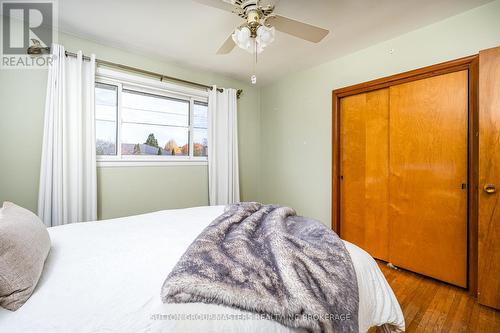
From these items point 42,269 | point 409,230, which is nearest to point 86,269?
point 42,269

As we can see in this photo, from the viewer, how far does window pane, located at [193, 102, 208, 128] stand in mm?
3152

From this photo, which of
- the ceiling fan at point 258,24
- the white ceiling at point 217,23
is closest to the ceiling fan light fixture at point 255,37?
the ceiling fan at point 258,24

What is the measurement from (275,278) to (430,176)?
2.11 m

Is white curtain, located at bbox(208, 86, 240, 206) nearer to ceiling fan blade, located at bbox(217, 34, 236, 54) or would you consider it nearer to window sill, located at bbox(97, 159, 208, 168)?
window sill, located at bbox(97, 159, 208, 168)

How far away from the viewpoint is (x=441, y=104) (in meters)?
2.01

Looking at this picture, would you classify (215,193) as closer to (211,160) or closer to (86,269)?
(211,160)

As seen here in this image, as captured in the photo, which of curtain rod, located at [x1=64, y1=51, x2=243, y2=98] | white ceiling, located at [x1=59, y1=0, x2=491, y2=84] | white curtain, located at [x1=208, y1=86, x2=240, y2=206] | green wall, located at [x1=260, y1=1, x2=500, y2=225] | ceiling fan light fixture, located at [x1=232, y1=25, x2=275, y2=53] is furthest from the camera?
white curtain, located at [x1=208, y1=86, x2=240, y2=206]

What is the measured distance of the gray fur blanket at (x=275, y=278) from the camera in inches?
28.6

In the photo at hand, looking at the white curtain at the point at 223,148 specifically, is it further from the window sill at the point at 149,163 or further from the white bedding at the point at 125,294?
the white bedding at the point at 125,294

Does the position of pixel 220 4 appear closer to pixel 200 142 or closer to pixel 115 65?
pixel 115 65

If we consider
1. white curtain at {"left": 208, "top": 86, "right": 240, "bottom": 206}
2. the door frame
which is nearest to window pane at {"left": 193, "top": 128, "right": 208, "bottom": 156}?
white curtain at {"left": 208, "top": 86, "right": 240, "bottom": 206}

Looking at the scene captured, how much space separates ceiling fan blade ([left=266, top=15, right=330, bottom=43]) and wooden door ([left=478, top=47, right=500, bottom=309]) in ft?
4.35

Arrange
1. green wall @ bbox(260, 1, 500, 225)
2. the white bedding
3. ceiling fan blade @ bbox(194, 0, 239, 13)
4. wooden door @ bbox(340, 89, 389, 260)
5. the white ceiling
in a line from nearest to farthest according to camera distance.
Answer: the white bedding
ceiling fan blade @ bbox(194, 0, 239, 13)
the white ceiling
green wall @ bbox(260, 1, 500, 225)
wooden door @ bbox(340, 89, 389, 260)

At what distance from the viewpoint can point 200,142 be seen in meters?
3.21
